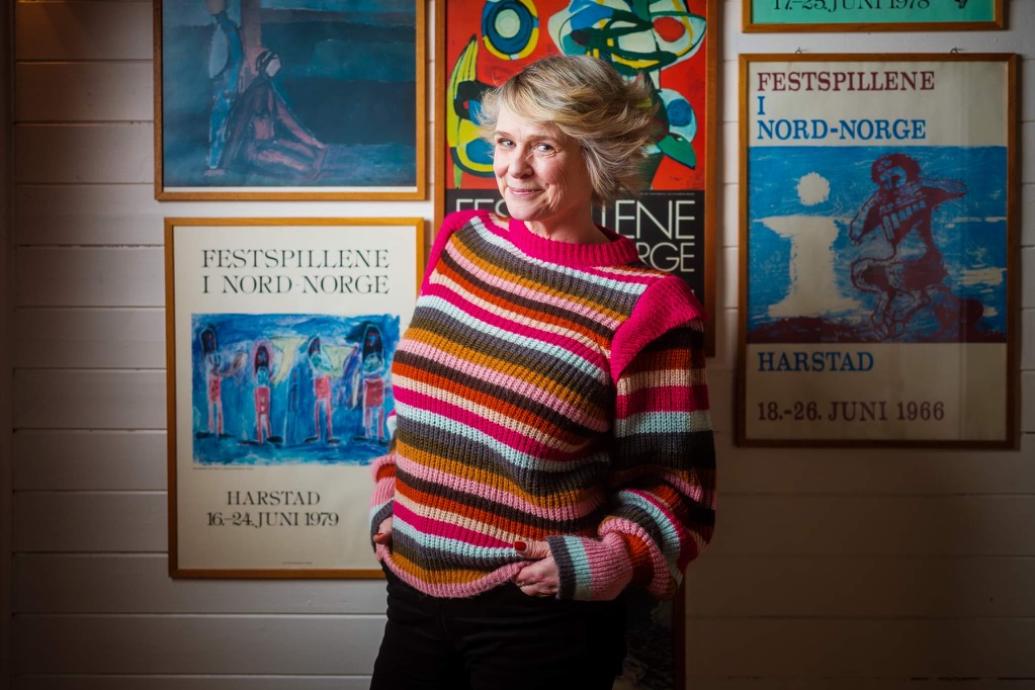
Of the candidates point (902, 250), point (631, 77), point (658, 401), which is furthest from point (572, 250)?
point (902, 250)

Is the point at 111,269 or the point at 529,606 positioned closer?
the point at 529,606

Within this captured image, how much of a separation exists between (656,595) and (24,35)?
1.52 meters

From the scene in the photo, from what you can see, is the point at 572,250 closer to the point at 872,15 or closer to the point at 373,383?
the point at 373,383

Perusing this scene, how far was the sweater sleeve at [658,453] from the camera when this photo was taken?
98cm

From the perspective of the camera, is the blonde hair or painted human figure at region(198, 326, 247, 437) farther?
painted human figure at region(198, 326, 247, 437)

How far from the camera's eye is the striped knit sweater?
1.00 metres

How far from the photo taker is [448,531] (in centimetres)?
104

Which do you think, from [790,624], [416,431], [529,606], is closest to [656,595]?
[529,606]

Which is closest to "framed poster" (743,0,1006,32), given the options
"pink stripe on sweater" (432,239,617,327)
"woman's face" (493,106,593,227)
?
"woman's face" (493,106,593,227)

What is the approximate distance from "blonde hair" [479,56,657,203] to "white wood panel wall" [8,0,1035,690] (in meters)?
0.43

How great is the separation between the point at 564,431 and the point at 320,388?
A: 632 mm

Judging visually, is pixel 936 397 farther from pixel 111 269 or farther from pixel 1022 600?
pixel 111 269

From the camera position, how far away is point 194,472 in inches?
57.4

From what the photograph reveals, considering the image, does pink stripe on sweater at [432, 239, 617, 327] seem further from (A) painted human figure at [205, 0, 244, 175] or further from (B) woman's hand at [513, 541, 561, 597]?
(A) painted human figure at [205, 0, 244, 175]
